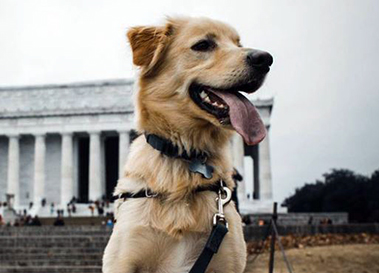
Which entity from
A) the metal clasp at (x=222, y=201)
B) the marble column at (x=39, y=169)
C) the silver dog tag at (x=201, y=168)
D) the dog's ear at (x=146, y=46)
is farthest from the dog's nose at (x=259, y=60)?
the marble column at (x=39, y=169)

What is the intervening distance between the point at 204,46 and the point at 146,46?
1.84 feet

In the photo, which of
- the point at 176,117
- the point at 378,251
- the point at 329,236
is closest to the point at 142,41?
the point at 176,117

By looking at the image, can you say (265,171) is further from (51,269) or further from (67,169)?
(51,269)

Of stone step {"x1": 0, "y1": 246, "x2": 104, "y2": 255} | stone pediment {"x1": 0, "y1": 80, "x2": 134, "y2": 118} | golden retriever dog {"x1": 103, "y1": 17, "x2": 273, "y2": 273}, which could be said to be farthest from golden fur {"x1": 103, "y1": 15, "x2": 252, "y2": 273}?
stone pediment {"x1": 0, "y1": 80, "x2": 134, "y2": 118}

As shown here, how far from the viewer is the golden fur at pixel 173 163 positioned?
4465 millimetres

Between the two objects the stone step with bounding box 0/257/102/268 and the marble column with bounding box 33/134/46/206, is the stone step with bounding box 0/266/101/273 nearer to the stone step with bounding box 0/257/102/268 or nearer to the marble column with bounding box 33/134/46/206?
the stone step with bounding box 0/257/102/268

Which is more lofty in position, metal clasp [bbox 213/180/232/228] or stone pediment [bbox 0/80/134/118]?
metal clasp [bbox 213/180/232/228]

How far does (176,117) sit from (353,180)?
92196mm

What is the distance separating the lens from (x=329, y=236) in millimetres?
27531

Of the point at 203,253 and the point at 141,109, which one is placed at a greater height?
the point at 141,109

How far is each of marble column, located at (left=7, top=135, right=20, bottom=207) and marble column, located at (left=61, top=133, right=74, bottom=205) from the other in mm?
6344

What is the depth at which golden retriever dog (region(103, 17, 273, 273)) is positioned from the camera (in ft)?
14.7

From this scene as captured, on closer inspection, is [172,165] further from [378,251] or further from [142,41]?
[378,251]

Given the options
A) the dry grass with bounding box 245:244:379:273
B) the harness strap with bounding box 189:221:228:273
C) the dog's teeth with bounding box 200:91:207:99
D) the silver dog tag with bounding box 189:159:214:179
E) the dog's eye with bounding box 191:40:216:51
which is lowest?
the dry grass with bounding box 245:244:379:273
